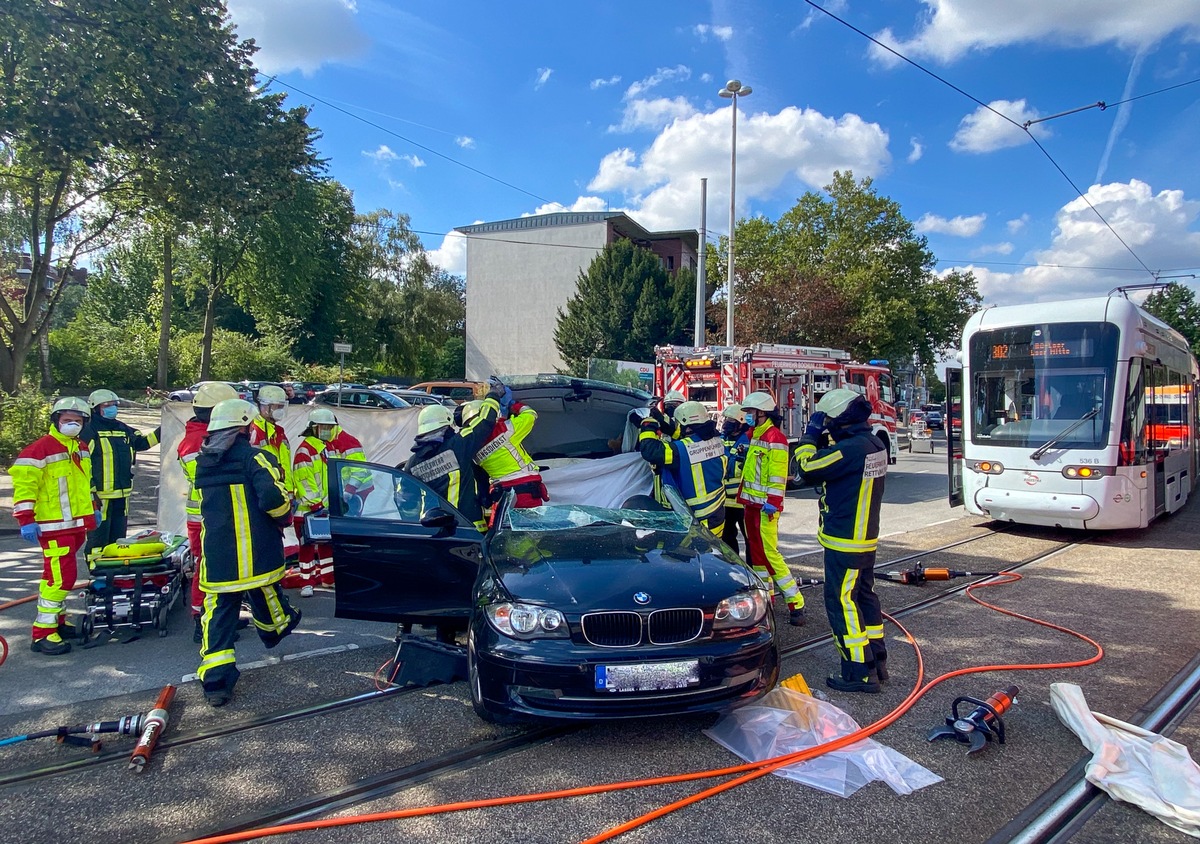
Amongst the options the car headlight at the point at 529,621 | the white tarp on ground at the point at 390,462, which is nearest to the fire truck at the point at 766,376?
the white tarp on ground at the point at 390,462

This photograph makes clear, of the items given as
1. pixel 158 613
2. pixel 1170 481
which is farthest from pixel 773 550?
pixel 1170 481

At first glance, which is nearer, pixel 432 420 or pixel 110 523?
pixel 432 420

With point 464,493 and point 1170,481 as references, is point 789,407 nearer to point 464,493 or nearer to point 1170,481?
point 1170,481

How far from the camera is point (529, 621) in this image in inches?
139

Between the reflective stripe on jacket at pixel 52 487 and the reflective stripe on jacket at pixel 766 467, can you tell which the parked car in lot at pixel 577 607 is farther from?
the reflective stripe on jacket at pixel 52 487

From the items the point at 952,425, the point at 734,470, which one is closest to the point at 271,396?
the point at 734,470

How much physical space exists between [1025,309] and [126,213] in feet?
52.3

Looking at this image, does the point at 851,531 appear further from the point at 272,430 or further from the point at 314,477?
the point at 272,430

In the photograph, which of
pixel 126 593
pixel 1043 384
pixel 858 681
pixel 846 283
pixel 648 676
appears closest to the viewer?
pixel 648 676

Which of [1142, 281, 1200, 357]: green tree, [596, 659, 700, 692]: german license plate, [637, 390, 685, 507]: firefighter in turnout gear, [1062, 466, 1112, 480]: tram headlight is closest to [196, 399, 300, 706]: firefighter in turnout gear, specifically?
[596, 659, 700, 692]: german license plate

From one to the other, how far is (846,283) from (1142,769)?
3241cm

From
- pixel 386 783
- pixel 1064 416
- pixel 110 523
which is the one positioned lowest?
pixel 386 783

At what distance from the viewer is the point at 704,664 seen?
348 centimetres

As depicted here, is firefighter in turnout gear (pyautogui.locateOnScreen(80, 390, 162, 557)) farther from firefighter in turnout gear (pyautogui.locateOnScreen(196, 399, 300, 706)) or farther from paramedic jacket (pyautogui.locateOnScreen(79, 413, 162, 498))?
firefighter in turnout gear (pyautogui.locateOnScreen(196, 399, 300, 706))
